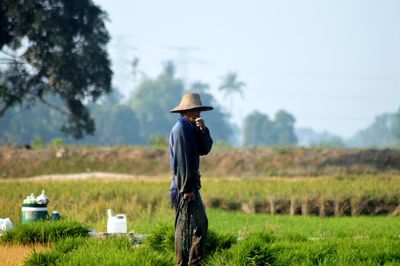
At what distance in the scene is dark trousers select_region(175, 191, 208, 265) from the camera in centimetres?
992

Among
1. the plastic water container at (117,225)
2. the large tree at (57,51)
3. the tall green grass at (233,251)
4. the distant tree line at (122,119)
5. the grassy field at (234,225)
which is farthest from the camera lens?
the distant tree line at (122,119)

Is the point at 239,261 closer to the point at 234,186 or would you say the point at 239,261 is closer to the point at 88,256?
the point at 88,256

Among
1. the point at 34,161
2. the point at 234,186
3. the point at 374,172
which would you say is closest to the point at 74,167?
the point at 34,161

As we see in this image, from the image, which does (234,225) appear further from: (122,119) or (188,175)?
(122,119)

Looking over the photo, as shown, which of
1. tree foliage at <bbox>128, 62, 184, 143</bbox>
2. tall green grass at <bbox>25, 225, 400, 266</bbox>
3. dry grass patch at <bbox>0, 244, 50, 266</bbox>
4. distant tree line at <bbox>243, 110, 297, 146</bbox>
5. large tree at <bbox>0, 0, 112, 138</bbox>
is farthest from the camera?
distant tree line at <bbox>243, 110, 297, 146</bbox>

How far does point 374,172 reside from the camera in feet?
123

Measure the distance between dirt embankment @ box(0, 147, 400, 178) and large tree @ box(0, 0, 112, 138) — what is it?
9.34 feet

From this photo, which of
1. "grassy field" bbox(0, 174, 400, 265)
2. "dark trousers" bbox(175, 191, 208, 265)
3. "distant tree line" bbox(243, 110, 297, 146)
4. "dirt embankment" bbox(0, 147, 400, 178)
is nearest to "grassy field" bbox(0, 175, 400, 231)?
"grassy field" bbox(0, 174, 400, 265)

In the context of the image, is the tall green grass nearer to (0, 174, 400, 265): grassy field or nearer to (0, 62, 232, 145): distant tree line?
(0, 174, 400, 265): grassy field

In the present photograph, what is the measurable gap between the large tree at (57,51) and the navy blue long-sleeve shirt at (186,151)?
29949 mm

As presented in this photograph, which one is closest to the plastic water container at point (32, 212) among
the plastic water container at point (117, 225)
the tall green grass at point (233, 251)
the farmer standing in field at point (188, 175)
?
the plastic water container at point (117, 225)

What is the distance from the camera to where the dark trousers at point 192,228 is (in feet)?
32.6

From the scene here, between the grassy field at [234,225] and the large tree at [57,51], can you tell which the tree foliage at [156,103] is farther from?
the grassy field at [234,225]

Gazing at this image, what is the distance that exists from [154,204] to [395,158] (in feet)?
76.7
